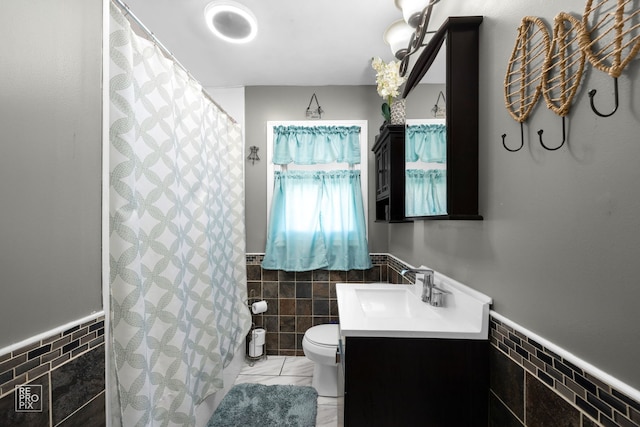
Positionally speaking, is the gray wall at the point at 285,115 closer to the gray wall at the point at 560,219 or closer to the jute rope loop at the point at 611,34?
the gray wall at the point at 560,219

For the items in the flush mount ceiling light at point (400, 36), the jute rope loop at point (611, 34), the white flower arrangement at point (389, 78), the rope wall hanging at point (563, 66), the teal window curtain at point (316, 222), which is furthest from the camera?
the teal window curtain at point (316, 222)

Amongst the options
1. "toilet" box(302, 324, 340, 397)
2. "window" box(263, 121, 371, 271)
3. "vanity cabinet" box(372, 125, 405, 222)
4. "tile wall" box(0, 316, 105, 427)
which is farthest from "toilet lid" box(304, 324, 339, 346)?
"tile wall" box(0, 316, 105, 427)

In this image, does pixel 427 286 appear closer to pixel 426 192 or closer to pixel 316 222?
pixel 426 192

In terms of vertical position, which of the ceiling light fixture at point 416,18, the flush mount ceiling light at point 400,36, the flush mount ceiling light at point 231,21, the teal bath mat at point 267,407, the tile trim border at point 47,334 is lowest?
the teal bath mat at point 267,407

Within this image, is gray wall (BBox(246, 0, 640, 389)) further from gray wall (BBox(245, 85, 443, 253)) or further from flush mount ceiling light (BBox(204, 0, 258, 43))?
gray wall (BBox(245, 85, 443, 253))

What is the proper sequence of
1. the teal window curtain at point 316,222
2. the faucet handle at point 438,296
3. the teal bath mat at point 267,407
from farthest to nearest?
the teal window curtain at point 316,222 → the teal bath mat at point 267,407 → the faucet handle at point 438,296

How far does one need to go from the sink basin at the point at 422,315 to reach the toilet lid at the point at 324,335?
0.57m

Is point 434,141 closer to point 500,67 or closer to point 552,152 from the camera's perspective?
point 500,67

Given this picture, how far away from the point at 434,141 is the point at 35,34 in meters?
1.31

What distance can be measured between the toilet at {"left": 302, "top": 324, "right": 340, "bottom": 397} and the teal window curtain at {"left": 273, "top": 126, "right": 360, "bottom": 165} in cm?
139

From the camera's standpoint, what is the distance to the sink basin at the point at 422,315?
2.95 ft

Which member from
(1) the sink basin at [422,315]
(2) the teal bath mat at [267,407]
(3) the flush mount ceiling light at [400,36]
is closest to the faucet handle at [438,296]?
(1) the sink basin at [422,315]

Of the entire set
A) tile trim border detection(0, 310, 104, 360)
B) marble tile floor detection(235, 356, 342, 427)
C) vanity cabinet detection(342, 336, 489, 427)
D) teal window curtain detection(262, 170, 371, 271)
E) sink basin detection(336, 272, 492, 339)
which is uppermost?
teal window curtain detection(262, 170, 371, 271)

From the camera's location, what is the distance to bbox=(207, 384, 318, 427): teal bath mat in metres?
1.64
